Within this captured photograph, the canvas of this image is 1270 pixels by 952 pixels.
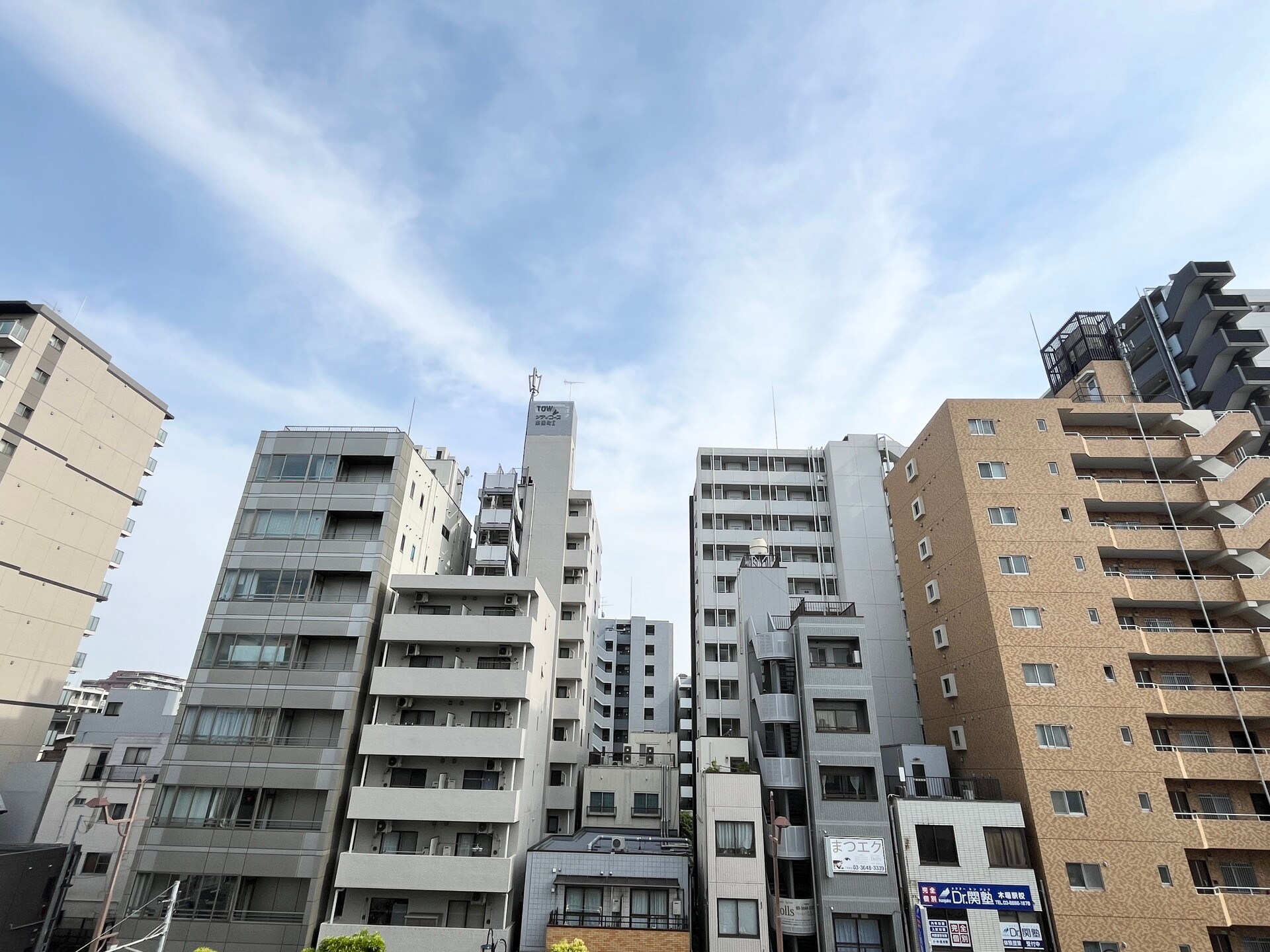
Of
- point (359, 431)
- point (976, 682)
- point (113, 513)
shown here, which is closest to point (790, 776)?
point (976, 682)

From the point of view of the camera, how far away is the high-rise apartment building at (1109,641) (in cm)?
2944

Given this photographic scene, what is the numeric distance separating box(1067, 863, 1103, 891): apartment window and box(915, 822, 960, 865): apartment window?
16.9 feet

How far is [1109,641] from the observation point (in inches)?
1323

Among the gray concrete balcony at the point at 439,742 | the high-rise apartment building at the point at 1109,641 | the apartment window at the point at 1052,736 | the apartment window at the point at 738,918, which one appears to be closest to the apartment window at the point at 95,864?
the gray concrete balcony at the point at 439,742

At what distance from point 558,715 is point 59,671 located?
39807mm

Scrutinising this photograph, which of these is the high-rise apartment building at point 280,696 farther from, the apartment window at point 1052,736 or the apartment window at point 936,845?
the apartment window at point 1052,736

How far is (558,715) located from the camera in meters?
50.0

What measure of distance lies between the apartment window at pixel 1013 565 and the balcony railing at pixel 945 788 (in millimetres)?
11167

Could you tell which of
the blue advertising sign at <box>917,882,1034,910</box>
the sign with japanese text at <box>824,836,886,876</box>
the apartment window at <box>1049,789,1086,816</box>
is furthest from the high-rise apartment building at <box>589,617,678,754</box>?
the apartment window at <box>1049,789,1086,816</box>

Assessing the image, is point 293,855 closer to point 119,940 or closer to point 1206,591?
point 119,940

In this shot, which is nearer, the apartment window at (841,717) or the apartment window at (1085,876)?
the apartment window at (1085,876)

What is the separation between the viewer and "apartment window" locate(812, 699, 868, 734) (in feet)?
108

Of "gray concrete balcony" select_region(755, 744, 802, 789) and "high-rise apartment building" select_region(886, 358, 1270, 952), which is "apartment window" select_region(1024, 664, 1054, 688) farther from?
"gray concrete balcony" select_region(755, 744, 802, 789)

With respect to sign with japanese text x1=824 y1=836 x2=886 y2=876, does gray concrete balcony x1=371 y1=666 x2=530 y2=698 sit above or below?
above
